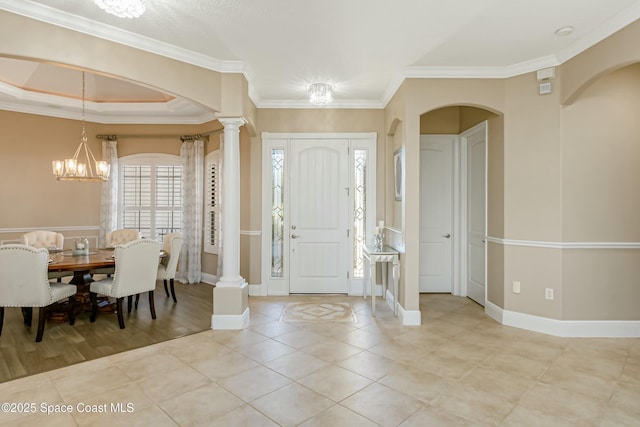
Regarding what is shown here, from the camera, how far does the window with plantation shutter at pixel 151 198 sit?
6445mm

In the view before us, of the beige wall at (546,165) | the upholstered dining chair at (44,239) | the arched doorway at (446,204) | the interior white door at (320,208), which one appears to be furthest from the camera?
the interior white door at (320,208)

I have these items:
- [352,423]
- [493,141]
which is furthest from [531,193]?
[352,423]

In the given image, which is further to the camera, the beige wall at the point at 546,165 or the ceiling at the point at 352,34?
the beige wall at the point at 546,165

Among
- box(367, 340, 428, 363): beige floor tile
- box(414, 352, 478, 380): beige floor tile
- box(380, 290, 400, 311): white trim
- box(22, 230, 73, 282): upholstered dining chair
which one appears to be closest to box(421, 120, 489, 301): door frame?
box(380, 290, 400, 311): white trim

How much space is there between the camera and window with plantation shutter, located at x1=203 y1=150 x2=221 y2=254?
612cm

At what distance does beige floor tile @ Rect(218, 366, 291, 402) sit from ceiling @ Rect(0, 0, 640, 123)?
2896 mm

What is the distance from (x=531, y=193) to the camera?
385 centimetres

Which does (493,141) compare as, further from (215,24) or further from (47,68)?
(47,68)

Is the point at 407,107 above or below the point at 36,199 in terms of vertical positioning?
above

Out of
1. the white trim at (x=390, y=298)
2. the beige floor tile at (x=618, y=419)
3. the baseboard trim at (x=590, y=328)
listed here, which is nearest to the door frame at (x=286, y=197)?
the white trim at (x=390, y=298)

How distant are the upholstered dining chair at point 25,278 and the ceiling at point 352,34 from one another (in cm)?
212

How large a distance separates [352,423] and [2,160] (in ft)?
21.1

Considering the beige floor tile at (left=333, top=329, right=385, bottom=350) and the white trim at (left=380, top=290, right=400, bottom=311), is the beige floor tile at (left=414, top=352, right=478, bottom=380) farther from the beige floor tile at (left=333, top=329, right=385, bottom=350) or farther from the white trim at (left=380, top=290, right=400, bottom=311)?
the white trim at (left=380, top=290, right=400, bottom=311)

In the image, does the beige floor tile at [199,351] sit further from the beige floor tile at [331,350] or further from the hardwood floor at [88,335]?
the beige floor tile at [331,350]
